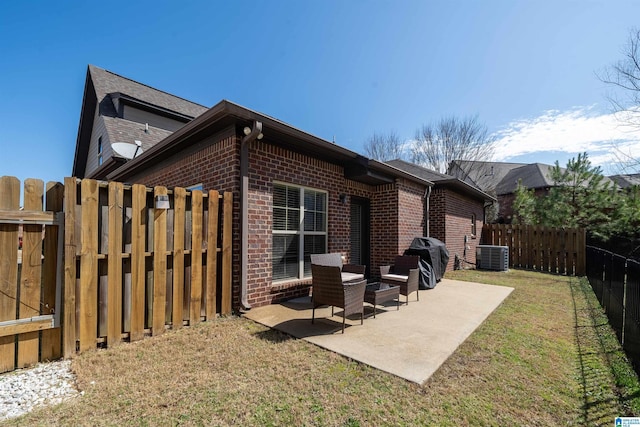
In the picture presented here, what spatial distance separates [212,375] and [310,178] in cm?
403

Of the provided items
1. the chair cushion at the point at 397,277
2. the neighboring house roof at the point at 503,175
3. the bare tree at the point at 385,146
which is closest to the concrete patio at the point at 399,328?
the chair cushion at the point at 397,277

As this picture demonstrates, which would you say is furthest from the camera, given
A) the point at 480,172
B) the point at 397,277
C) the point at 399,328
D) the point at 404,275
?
the point at 480,172

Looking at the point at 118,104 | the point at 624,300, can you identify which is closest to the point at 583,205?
the point at 624,300

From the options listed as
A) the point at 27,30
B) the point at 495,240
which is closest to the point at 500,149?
the point at 495,240

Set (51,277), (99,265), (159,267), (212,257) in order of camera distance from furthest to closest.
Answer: (212,257) < (159,267) < (99,265) < (51,277)

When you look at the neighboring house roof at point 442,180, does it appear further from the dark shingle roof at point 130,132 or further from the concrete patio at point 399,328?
the dark shingle roof at point 130,132

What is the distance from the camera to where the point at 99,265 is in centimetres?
338

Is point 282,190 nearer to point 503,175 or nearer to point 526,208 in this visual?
point 526,208

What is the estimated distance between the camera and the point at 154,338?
12.0 feet

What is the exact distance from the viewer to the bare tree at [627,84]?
975 centimetres

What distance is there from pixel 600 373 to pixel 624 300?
1.61 m

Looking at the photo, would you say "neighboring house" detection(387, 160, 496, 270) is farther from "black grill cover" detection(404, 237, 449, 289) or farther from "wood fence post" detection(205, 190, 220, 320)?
"wood fence post" detection(205, 190, 220, 320)

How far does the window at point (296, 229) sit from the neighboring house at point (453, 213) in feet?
16.2

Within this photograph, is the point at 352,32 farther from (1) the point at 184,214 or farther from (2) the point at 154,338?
(2) the point at 154,338
